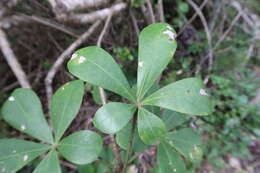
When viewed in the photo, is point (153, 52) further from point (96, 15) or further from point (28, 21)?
point (28, 21)

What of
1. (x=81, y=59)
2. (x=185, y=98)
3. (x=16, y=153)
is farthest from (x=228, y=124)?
(x=16, y=153)

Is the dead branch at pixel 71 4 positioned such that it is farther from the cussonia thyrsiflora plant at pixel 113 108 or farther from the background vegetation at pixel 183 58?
the cussonia thyrsiflora plant at pixel 113 108

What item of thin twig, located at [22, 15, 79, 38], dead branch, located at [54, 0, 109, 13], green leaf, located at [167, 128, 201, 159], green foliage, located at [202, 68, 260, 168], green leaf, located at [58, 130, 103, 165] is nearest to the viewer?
green leaf, located at [58, 130, 103, 165]

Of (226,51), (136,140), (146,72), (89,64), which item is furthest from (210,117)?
(89,64)

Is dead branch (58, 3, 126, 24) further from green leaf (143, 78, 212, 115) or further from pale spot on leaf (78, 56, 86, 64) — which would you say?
green leaf (143, 78, 212, 115)

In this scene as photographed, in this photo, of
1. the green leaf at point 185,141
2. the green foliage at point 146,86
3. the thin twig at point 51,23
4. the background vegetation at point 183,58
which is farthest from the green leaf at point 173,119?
the thin twig at point 51,23

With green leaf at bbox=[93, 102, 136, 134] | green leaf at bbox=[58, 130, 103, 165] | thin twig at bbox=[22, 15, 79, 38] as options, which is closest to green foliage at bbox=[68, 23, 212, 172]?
green leaf at bbox=[93, 102, 136, 134]

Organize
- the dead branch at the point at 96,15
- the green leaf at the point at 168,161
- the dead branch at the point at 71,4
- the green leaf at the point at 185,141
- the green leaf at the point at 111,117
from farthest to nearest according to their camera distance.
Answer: the dead branch at the point at 96,15
the dead branch at the point at 71,4
the green leaf at the point at 185,141
the green leaf at the point at 168,161
the green leaf at the point at 111,117
